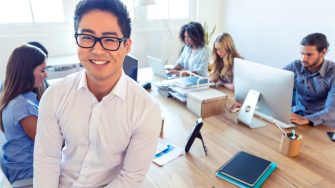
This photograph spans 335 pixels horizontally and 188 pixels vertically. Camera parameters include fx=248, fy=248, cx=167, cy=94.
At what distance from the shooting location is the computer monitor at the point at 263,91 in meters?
1.41

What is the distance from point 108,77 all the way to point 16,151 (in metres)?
0.78

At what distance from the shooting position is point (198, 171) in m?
1.17

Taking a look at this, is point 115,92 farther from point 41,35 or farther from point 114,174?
point 41,35

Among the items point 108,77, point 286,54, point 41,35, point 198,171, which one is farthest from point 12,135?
point 286,54

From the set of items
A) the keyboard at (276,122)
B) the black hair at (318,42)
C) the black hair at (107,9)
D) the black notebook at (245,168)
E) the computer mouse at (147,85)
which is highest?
the black hair at (107,9)

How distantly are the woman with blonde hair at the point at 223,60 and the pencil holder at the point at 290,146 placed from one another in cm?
118

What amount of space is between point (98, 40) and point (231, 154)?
2.87 feet

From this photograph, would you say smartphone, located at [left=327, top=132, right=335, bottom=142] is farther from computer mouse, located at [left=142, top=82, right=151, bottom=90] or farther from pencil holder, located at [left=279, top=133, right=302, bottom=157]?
computer mouse, located at [left=142, top=82, right=151, bottom=90]

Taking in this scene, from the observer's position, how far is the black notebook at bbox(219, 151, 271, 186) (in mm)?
1084

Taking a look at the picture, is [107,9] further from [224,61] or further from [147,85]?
[224,61]

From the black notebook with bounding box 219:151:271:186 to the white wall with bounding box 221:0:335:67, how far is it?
2536mm

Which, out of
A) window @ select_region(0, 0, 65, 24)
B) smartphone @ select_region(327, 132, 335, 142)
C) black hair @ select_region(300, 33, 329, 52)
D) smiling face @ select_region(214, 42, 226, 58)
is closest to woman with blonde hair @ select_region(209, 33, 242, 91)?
smiling face @ select_region(214, 42, 226, 58)

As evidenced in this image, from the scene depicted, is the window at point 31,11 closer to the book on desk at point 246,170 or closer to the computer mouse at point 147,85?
the computer mouse at point 147,85

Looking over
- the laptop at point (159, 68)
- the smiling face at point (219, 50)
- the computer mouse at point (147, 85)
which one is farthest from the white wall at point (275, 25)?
the computer mouse at point (147, 85)
